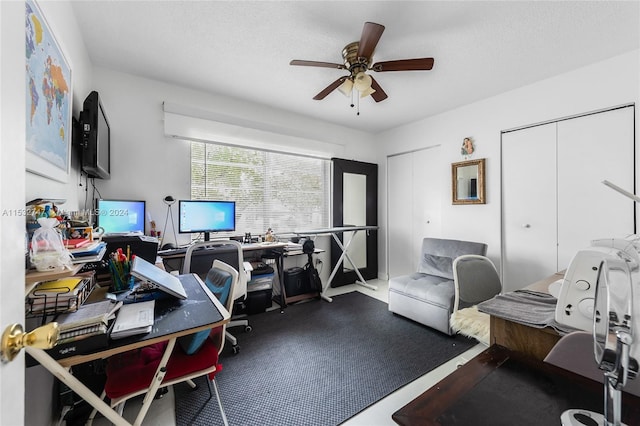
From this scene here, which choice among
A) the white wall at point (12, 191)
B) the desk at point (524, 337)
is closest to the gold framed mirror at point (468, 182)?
the desk at point (524, 337)

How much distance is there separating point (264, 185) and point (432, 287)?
2431mm

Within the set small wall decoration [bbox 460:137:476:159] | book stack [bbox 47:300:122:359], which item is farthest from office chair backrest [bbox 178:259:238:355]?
small wall decoration [bbox 460:137:476:159]

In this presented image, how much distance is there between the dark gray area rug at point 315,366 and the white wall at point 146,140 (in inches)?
60.5

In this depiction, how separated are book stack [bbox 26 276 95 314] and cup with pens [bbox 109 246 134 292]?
40cm

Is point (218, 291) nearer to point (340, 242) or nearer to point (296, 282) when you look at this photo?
point (296, 282)

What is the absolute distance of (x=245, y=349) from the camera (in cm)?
219

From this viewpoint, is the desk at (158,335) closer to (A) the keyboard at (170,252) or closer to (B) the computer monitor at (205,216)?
(A) the keyboard at (170,252)

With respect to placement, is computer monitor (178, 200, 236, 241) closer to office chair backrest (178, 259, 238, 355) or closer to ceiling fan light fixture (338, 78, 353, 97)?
office chair backrest (178, 259, 238, 355)

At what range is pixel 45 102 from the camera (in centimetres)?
112

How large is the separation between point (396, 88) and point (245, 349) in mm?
3082

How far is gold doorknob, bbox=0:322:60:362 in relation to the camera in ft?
1.48


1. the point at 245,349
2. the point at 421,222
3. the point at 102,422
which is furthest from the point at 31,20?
the point at 421,222

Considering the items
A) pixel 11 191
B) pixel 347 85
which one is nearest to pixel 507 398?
pixel 11 191

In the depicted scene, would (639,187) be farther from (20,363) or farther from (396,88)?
(20,363)
